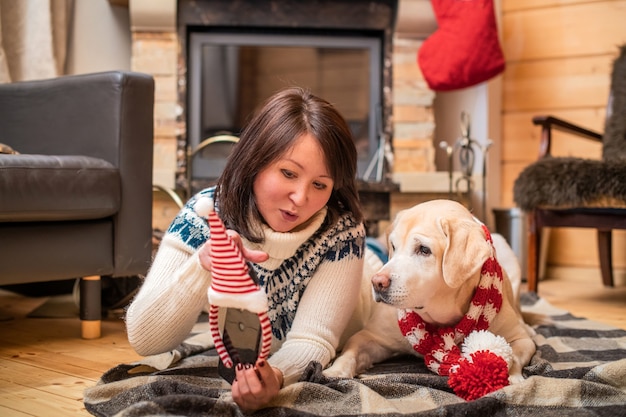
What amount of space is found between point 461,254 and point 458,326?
0.51 feet

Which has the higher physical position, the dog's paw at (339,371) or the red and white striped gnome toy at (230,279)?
the red and white striped gnome toy at (230,279)

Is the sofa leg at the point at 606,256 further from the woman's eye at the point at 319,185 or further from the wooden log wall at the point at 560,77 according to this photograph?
the woman's eye at the point at 319,185

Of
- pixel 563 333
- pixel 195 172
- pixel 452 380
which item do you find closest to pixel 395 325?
pixel 452 380

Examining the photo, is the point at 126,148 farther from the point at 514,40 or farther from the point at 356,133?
the point at 514,40

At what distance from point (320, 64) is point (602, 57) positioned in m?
1.33

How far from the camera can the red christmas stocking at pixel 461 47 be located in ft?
10.4

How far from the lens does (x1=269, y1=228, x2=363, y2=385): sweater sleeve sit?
129 cm

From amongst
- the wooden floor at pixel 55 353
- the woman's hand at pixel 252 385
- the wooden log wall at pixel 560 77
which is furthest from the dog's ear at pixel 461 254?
the wooden log wall at pixel 560 77

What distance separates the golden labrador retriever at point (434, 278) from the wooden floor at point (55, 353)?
0.50 metres

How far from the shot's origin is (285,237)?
4.34ft

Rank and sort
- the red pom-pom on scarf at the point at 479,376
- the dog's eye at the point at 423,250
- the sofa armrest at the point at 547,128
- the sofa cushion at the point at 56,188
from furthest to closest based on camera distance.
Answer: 1. the sofa armrest at the point at 547,128
2. the sofa cushion at the point at 56,188
3. the dog's eye at the point at 423,250
4. the red pom-pom on scarf at the point at 479,376

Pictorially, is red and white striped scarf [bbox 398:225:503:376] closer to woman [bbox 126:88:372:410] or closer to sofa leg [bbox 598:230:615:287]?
woman [bbox 126:88:372:410]

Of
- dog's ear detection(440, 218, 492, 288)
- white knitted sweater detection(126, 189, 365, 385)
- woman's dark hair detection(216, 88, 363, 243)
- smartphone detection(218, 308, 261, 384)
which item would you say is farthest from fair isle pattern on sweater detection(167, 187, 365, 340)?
smartphone detection(218, 308, 261, 384)

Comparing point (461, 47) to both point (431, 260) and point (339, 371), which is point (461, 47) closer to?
point (431, 260)
